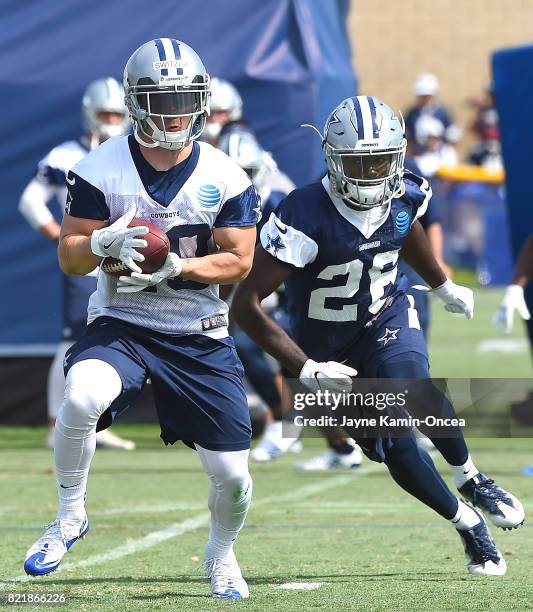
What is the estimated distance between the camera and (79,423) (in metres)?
4.48

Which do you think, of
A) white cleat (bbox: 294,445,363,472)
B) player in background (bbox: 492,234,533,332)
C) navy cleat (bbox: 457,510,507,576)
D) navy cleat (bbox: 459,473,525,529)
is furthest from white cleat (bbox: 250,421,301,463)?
navy cleat (bbox: 457,510,507,576)

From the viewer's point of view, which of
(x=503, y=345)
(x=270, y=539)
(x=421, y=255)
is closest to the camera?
(x=421, y=255)

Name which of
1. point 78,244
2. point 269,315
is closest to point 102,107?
point 269,315

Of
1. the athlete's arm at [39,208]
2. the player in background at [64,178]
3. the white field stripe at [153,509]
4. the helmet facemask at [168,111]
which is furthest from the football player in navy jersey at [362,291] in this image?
the athlete's arm at [39,208]

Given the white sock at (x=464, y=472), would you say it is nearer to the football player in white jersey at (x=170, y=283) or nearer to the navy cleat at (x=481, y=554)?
the navy cleat at (x=481, y=554)

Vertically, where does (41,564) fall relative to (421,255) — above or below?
below

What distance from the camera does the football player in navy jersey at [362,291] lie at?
5.04 metres

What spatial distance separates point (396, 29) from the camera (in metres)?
27.2

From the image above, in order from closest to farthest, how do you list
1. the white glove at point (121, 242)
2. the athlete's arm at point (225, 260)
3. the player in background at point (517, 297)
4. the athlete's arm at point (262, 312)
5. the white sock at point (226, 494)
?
the white glove at point (121, 242) < the athlete's arm at point (225, 260) < the white sock at point (226, 494) < the athlete's arm at point (262, 312) < the player in background at point (517, 297)

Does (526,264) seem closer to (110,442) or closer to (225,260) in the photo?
(110,442)

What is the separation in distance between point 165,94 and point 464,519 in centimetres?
183

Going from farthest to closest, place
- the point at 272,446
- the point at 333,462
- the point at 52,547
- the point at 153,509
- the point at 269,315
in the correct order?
the point at 272,446 < the point at 333,462 < the point at 269,315 < the point at 153,509 < the point at 52,547

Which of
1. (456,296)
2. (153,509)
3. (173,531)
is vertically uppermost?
(456,296)

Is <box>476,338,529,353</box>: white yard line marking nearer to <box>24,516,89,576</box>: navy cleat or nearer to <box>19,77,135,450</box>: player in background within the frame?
<box>19,77,135,450</box>: player in background
